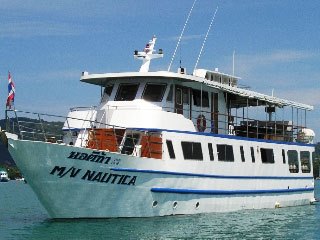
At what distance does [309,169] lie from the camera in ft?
97.6

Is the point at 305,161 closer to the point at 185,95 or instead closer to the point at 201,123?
the point at 201,123

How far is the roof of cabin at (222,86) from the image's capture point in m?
21.6

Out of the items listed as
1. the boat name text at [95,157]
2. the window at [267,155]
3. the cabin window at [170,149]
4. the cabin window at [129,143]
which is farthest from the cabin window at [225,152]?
the boat name text at [95,157]

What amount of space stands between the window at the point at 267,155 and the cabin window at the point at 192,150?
15.0 feet

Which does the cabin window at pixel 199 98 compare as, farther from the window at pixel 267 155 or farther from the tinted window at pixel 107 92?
the window at pixel 267 155

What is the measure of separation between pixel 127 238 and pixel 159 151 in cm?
445

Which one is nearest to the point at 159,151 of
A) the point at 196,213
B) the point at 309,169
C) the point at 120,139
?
the point at 120,139

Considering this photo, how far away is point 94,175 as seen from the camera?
18.8m

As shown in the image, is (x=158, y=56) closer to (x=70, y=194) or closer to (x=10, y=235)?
(x=70, y=194)

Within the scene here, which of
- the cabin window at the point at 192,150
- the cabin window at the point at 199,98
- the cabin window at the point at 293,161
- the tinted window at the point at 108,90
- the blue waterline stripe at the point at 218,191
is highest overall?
the tinted window at the point at 108,90

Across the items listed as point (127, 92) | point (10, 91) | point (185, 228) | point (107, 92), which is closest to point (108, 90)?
point (107, 92)

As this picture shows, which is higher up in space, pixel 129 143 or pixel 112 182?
pixel 129 143

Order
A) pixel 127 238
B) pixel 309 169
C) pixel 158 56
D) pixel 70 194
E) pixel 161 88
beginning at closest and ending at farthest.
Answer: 1. pixel 127 238
2. pixel 70 194
3. pixel 161 88
4. pixel 158 56
5. pixel 309 169

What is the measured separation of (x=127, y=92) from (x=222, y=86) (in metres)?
3.83
